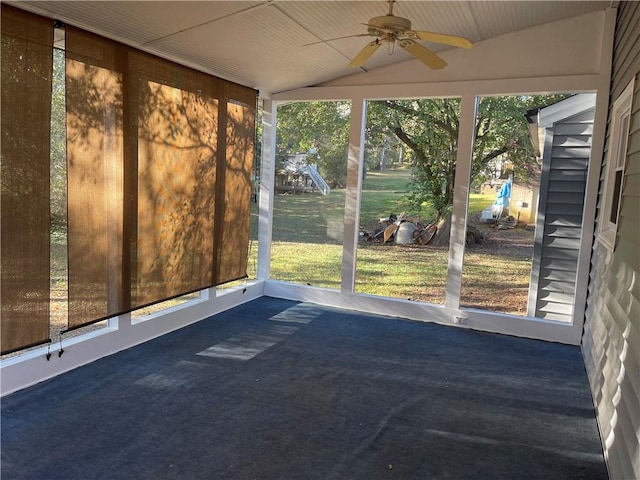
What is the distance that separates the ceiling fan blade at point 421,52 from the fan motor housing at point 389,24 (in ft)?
0.59

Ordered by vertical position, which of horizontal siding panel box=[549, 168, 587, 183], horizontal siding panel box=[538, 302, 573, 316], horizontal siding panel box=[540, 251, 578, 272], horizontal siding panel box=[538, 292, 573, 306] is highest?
horizontal siding panel box=[549, 168, 587, 183]

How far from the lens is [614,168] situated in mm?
3588

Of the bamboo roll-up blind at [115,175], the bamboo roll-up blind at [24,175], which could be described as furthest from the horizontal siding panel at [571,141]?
the bamboo roll-up blind at [24,175]

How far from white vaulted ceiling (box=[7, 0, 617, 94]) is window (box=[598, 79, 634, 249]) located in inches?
38.5

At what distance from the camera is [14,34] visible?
262cm

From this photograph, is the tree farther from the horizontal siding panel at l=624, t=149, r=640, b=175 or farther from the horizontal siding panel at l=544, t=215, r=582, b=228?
the horizontal siding panel at l=624, t=149, r=640, b=175

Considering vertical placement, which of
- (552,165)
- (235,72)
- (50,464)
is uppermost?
(235,72)

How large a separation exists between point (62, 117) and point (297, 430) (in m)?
2.54

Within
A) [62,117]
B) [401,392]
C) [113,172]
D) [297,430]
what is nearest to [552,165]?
[401,392]

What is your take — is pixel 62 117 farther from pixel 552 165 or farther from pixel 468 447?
pixel 552 165

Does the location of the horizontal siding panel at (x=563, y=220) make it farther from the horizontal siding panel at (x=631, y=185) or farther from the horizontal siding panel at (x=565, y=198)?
the horizontal siding panel at (x=631, y=185)

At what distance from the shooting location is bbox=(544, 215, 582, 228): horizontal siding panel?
4848mm

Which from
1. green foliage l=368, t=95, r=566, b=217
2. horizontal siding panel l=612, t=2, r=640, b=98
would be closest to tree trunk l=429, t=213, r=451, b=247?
green foliage l=368, t=95, r=566, b=217

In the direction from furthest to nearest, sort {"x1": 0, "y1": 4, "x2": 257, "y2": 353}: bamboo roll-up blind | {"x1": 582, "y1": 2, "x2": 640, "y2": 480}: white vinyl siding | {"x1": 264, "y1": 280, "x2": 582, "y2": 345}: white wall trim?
{"x1": 264, "y1": 280, "x2": 582, "y2": 345}: white wall trim → {"x1": 0, "y1": 4, "x2": 257, "y2": 353}: bamboo roll-up blind → {"x1": 582, "y1": 2, "x2": 640, "y2": 480}: white vinyl siding
